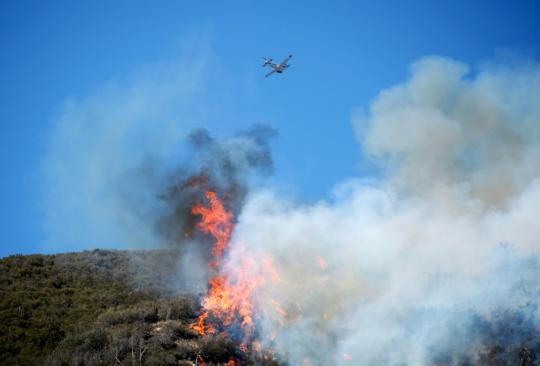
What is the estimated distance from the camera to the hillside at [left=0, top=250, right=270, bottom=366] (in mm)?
26984

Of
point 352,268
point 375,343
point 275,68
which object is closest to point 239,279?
point 352,268

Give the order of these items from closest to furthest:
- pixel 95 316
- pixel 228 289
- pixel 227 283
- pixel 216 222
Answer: pixel 95 316
pixel 228 289
pixel 227 283
pixel 216 222

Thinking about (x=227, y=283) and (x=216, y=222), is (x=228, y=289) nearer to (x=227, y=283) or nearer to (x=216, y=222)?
(x=227, y=283)

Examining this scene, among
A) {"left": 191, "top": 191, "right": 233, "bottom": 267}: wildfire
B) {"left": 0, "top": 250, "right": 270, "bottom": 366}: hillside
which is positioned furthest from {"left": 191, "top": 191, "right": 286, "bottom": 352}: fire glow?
{"left": 0, "top": 250, "right": 270, "bottom": 366}: hillside

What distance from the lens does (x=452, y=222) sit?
34406 millimetres

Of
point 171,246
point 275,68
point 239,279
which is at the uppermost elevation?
point 275,68

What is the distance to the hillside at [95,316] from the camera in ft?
88.5

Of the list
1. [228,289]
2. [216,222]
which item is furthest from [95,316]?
[216,222]

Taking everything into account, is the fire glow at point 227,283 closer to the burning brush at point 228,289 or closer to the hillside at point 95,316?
the burning brush at point 228,289

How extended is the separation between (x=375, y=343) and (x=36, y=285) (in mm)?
21459

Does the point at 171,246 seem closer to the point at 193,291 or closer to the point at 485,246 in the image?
the point at 193,291

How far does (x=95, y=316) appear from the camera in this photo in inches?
1247

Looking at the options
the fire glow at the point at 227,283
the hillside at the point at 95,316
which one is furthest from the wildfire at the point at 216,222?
the hillside at the point at 95,316

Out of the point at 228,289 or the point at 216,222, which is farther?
the point at 216,222
